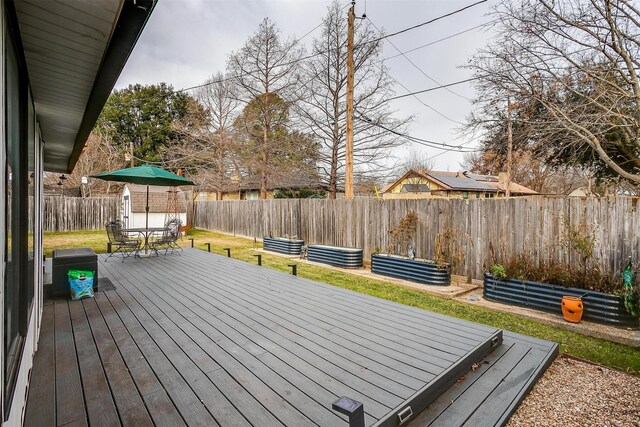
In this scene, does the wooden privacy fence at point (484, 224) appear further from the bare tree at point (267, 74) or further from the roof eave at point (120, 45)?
the bare tree at point (267, 74)

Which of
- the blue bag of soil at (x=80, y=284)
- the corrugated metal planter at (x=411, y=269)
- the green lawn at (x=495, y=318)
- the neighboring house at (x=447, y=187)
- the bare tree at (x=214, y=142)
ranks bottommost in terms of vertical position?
the green lawn at (x=495, y=318)

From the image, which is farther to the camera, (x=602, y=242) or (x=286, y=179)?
(x=286, y=179)

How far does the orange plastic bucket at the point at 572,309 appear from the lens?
14.4ft

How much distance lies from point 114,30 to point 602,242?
639cm

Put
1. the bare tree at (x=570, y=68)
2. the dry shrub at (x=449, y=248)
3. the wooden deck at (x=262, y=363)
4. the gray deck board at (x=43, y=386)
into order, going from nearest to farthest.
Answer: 1. the gray deck board at (x=43, y=386)
2. the wooden deck at (x=262, y=363)
3. the bare tree at (x=570, y=68)
4. the dry shrub at (x=449, y=248)

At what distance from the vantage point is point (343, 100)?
43.7 ft

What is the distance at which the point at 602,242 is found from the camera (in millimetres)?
4855

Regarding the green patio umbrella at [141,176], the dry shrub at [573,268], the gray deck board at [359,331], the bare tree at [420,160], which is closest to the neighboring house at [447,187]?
the bare tree at [420,160]

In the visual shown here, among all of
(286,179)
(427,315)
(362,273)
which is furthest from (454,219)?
(286,179)

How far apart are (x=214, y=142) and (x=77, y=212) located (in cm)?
786

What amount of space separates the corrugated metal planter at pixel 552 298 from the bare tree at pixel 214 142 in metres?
16.0

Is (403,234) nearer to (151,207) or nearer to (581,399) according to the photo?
(581,399)

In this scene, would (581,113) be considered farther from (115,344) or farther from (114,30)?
(115,344)

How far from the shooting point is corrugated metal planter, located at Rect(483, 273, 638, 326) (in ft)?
14.0
